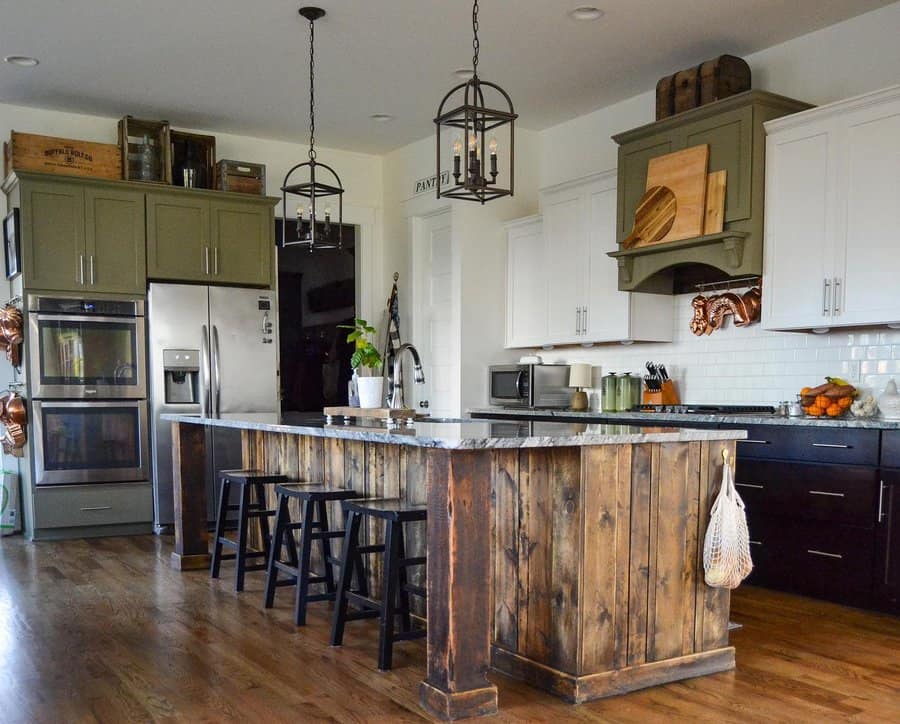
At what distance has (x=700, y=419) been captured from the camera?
4520 millimetres

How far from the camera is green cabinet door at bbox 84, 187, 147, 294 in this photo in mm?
Answer: 5902

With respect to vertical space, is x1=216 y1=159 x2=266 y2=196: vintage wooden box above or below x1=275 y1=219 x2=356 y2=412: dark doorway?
above

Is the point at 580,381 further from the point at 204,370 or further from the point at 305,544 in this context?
the point at 305,544

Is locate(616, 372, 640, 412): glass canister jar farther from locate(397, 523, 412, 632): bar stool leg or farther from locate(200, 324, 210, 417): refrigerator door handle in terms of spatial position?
locate(200, 324, 210, 417): refrigerator door handle

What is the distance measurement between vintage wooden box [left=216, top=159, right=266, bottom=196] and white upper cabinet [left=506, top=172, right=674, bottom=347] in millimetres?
1963

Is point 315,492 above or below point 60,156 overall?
below

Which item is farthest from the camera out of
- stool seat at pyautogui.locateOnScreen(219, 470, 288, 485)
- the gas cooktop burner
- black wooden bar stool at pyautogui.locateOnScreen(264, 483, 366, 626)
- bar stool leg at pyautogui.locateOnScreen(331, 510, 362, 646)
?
the gas cooktop burner

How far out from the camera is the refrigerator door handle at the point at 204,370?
617 centimetres

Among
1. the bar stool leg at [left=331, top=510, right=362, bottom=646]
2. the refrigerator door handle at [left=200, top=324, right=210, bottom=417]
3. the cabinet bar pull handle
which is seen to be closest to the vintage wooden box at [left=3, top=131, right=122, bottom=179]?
the refrigerator door handle at [left=200, top=324, right=210, bottom=417]

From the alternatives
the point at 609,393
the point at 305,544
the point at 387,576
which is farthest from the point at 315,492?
the point at 609,393

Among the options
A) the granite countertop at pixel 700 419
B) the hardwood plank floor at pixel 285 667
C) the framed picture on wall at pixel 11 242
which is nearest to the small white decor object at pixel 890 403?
the granite countertop at pixel 700 419

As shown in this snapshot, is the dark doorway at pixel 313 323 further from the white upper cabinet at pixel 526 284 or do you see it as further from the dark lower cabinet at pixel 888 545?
the dark lower cabinet at pixel 888 545

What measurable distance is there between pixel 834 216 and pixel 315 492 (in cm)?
282

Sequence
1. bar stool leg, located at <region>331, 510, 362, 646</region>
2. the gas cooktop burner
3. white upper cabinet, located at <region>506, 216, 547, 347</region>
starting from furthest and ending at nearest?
1. white upper cabinet, located at <region>506, 216, 547, 347</region>
2. the gas cooktop burner
3. bar stool leg, located at <region>331, 510, 362, 646</region>
